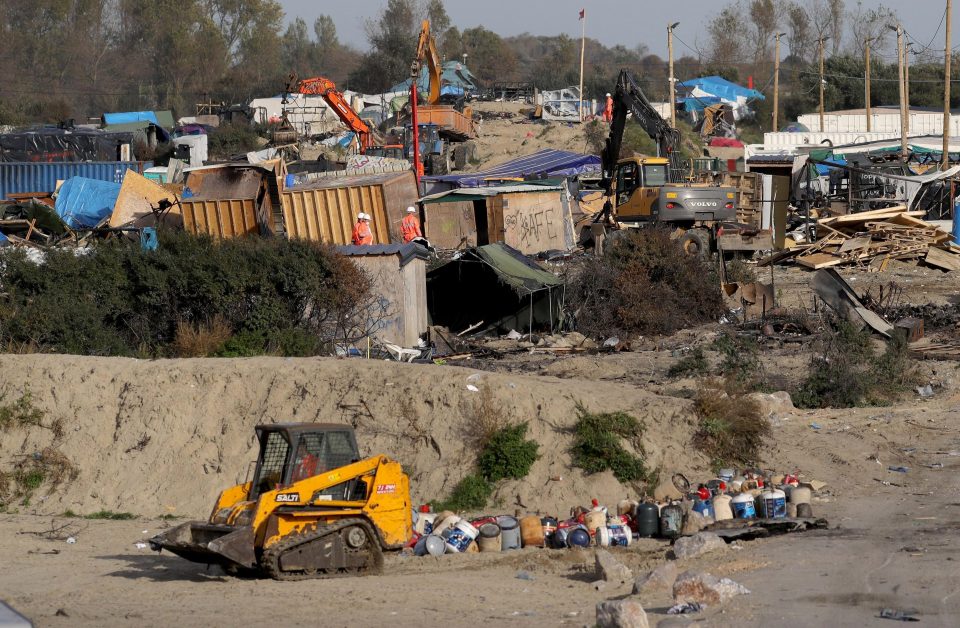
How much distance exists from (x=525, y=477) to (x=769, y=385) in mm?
5428

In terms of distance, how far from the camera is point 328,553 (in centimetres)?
1027

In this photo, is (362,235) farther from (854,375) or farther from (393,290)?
(854,375)

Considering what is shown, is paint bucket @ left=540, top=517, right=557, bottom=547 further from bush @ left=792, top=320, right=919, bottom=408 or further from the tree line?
the tree line

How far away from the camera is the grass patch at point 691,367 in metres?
18.0

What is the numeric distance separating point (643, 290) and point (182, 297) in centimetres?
824

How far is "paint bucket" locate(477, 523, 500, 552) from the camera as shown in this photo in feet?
38.7

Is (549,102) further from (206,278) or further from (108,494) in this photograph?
(108,494)

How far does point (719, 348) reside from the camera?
18719mm

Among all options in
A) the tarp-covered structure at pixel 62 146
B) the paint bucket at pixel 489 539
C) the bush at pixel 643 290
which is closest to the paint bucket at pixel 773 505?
the paint bucket at pixel 489 539

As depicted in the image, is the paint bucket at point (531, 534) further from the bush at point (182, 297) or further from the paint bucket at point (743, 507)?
the bush at point (182, 297)

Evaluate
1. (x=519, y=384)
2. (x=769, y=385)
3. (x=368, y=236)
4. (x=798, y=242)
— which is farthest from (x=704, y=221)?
(x=519, y=384)

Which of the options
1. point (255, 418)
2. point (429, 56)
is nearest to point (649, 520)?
point (255, 418)

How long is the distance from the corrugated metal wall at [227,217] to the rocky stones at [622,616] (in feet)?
62.3

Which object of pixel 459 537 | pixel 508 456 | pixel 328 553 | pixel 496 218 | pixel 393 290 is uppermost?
pixel 496 218
